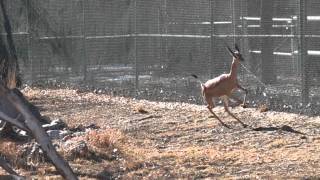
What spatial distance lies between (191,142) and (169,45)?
7.12m

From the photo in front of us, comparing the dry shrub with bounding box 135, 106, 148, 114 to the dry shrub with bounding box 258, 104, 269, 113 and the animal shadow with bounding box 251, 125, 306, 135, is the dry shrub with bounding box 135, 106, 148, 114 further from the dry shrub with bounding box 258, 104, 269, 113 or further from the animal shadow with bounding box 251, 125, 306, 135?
the animal shadow with bounding box 251, 125, 306, 135

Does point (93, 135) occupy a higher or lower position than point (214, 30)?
lower

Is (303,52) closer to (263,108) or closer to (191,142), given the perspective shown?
(263,108)

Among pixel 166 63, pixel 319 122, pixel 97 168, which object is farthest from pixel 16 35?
pixel 97 168

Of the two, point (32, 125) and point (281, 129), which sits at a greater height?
point (32, 125)

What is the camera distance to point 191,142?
941 cm

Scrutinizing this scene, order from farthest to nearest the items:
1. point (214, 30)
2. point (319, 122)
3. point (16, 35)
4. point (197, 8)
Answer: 1. point (16, 35)
2. point (197, 8)
3. point (214, 30)
4. point (319, 122)

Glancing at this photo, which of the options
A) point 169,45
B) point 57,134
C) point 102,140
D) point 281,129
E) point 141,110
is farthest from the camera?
point 169,45

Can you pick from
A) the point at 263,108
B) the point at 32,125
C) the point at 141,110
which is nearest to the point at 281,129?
the point at 263,108

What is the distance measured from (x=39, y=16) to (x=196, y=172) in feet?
38.2

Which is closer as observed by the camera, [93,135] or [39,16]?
[93,135]

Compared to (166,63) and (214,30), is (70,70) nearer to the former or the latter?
(166,63)

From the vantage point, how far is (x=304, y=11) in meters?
12.4

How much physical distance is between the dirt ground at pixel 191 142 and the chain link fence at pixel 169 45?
1292 mm
